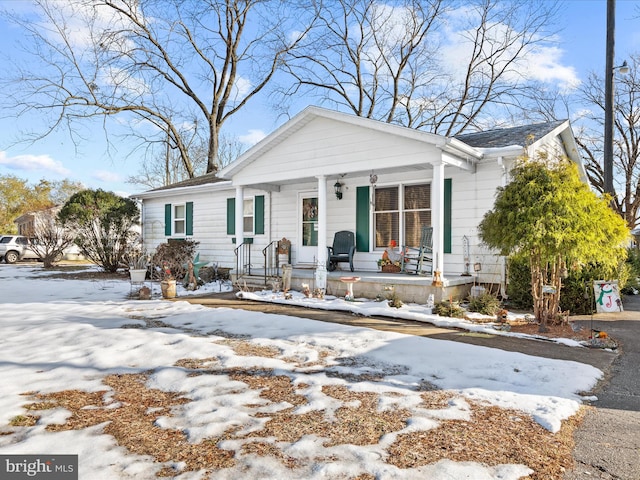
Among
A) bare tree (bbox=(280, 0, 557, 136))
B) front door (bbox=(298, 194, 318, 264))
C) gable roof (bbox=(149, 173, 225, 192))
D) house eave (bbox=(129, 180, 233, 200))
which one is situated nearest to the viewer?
front door (bbox=(298, 194, 318, 264))

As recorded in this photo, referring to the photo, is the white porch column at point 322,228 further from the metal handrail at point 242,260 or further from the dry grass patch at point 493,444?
the dry grass patch at point 493,444

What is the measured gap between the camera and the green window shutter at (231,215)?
1255 centimetres

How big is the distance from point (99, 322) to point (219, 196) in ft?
23.7

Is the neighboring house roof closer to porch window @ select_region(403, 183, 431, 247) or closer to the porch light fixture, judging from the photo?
porch window @ select_region(403, 183, 431, 247)

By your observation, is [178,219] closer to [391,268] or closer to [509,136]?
[391,268]

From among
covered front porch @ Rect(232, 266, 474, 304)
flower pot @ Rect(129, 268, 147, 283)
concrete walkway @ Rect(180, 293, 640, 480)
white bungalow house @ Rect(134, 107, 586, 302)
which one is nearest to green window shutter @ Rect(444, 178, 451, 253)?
white bungalow house @ Rect(134, 107, 586, 302)

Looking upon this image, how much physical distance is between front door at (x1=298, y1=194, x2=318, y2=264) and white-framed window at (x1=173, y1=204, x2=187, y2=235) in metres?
4.85

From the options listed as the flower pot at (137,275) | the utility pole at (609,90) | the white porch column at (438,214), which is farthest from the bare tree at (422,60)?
the flower pot at (137,275)

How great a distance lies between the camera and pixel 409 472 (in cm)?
222

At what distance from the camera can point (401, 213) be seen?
376 inches

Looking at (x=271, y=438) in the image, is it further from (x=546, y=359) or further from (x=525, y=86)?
(x=525, y=86)

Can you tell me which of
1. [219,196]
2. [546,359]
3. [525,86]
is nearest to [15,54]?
[219,196]

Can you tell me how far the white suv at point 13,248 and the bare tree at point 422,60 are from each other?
16346 millimetres

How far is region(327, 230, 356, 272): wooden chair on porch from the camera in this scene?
999 cm
